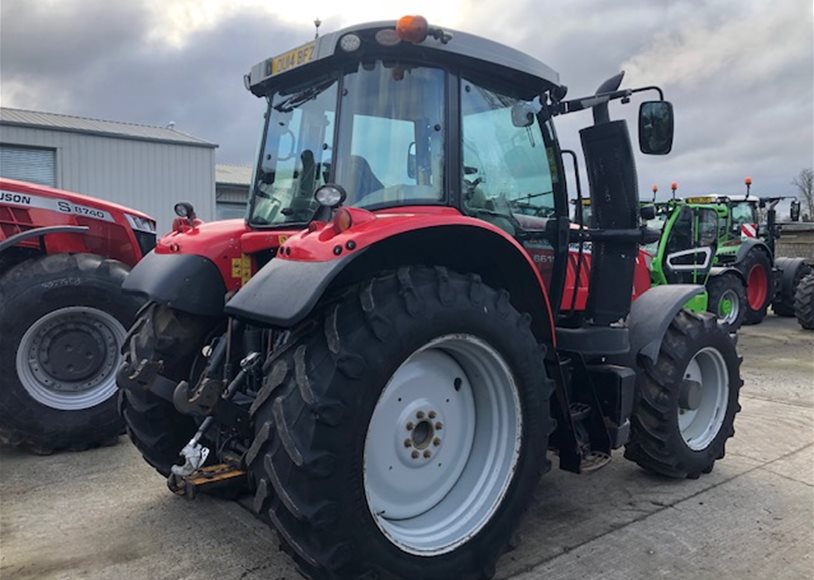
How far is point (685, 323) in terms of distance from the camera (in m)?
4.14

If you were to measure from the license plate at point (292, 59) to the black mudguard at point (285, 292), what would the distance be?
3.62 ft

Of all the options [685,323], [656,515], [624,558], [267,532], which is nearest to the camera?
[624,558]

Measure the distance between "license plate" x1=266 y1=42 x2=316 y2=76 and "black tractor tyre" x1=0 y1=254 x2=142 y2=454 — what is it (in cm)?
236

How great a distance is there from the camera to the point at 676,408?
3980 millimetres

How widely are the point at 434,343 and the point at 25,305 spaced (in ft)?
10.9

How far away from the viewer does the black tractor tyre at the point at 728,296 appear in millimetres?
11212

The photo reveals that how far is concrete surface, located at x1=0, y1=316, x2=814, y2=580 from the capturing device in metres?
3.06

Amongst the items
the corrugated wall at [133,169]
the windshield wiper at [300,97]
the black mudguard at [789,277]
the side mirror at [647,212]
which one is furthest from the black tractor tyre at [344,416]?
the corrugated wall at [133,169]

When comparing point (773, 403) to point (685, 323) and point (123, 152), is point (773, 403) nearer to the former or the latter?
point (685, 323)

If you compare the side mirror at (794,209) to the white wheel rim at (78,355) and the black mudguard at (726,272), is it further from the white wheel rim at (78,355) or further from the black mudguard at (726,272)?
the white wheel rim at (78,355)

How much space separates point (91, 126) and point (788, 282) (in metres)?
17.6

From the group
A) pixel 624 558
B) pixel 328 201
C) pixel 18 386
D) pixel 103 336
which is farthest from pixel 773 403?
pixel 18 386

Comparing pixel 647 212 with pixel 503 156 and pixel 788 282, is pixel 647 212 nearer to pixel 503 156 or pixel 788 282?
pixel 503 156

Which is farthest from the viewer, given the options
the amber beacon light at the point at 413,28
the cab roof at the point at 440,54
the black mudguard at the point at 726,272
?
the black mudguard at the point at 726,272
